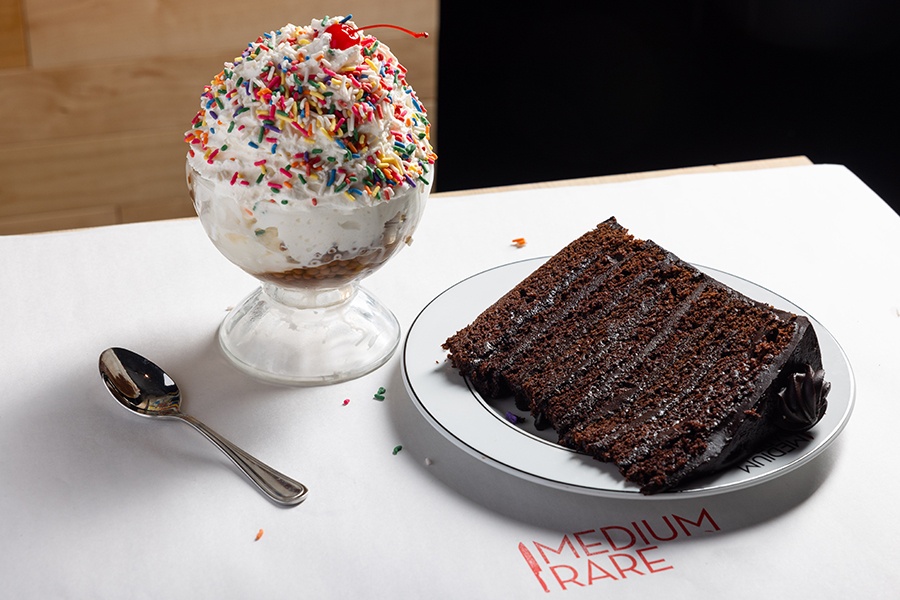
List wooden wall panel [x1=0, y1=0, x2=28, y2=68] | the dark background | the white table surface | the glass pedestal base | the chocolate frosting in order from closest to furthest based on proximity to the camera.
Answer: the white table surface → the chocolate frosting → the glass pedestal base → wooden wall panel [x1=0, y1=0, x2=28, y2=68] → the dark background

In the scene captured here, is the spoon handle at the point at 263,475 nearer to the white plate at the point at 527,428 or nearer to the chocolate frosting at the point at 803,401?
the white plate at the point at 527,428

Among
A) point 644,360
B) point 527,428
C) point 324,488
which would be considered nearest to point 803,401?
point 644,360

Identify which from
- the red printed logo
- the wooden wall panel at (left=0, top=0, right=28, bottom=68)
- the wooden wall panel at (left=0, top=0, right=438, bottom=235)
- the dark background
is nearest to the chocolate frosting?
the red printed logo

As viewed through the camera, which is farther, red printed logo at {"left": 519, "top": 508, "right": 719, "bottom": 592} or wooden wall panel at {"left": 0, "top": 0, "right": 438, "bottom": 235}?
wooden wall panel at {"left": 0, "top": 0, "right": 438, "bottom": 235}

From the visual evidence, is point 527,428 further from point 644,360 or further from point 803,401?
point 803,401

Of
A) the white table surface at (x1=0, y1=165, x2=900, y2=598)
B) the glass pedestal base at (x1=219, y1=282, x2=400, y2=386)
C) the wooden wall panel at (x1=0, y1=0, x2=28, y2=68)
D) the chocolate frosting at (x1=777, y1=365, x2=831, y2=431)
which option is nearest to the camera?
the white table surface at (x1=0, y1=165, x2=900, y2=598)

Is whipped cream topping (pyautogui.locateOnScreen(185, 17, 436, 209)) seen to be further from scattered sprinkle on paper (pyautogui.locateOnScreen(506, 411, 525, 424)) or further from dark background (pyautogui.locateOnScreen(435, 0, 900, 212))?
dark background (pyautogui.locateOnScreen(435, 0, 900, 212))

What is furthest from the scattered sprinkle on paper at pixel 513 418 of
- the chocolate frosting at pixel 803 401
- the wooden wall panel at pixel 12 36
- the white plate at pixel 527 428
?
the wooden wall panel at pixel 12 36

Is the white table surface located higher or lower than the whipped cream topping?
lower
